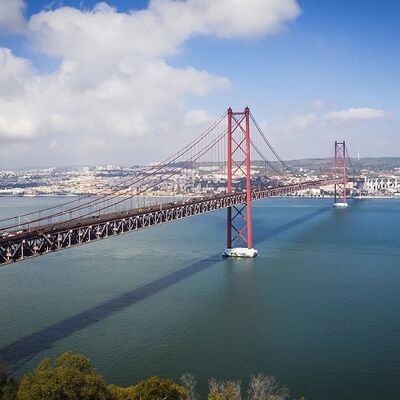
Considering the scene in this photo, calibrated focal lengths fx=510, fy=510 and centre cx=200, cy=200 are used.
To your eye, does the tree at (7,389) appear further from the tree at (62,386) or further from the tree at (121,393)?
the tree at (121,393)

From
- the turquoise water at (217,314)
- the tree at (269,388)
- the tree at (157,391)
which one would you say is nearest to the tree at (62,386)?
the tree at (157,391)

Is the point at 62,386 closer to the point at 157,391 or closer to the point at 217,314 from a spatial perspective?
the point at 157,391

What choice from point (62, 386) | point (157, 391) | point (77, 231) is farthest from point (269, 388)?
point (77, 231)

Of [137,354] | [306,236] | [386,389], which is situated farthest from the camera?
[306,236]

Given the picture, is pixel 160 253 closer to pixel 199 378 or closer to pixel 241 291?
pixel 241 291

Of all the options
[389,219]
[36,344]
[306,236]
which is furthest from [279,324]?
[389,219]

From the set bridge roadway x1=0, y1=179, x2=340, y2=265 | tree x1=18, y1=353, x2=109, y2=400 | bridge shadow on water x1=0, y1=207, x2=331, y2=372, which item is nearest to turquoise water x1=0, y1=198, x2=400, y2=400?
bridge shadow on water x1=0, y1=207, x2=331, y2=372
